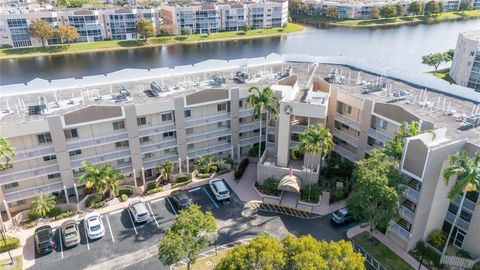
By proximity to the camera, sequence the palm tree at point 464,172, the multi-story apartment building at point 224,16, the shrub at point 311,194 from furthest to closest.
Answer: the multi-story apartment building at point 224,16
the shrub at point 311,194
the palm tree at point 464,172

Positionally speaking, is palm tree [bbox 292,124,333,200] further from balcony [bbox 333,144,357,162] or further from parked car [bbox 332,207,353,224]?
balcony [bbox 333,144,357,162]

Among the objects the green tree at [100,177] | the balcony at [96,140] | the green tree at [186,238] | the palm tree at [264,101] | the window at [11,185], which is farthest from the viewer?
the palm tree at [264,101]

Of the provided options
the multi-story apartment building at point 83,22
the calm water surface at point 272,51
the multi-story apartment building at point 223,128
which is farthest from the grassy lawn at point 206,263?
the multi-story apartment building at point 83,22

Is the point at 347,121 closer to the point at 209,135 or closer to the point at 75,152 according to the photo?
the point at 209,135

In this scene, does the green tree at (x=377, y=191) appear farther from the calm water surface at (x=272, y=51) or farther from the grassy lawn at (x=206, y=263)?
the calm water surface at (x=272, y=51)

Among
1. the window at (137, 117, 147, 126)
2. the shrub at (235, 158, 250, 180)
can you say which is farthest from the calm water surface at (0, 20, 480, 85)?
the shrub at (235, 158, 250, 180)

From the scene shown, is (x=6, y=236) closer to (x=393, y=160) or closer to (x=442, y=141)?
(x=393, y=160)

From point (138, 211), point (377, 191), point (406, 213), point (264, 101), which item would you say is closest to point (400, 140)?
point (377, 191)
